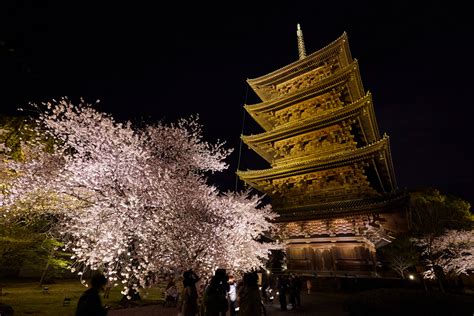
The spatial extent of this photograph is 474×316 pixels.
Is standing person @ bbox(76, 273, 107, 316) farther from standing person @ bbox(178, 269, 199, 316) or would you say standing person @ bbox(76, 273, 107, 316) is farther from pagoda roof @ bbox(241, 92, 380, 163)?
pagoda roof @ bbox(241, 92, 380, 163)

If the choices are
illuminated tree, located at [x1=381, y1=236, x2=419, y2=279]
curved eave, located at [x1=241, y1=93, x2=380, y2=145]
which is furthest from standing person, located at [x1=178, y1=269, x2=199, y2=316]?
curved eave, located at [x1=241, y1=93, x2=380, y2=145]

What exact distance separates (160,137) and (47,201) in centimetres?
607

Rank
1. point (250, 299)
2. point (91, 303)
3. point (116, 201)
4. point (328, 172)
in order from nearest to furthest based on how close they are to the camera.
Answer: point (91, 303), point (250, 299), point (116, 201), point (328, 172)

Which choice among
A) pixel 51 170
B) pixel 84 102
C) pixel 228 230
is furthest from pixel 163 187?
pixel 84 102

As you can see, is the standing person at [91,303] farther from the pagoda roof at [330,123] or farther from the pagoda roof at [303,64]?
the pagoda roof at [303,64]

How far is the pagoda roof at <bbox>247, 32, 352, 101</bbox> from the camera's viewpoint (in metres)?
21.0

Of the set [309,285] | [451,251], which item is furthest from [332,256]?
[451,251]

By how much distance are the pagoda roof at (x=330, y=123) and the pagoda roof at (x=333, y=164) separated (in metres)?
2.43

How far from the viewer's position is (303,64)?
23.2 meters

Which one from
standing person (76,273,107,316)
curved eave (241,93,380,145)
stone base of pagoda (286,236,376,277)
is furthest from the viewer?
curved eave (241,93,380,145)

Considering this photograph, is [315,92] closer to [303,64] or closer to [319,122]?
[319,122]

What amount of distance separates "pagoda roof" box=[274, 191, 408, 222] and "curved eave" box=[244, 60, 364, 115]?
9.12 metres

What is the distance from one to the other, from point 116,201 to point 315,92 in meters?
17.2

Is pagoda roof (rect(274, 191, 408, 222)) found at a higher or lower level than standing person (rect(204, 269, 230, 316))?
higher
